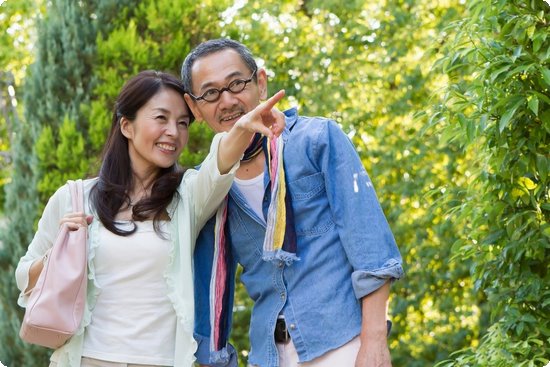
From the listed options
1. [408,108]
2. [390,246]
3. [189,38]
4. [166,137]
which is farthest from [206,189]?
[408,108]

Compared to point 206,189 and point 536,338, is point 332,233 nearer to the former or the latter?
point 206,189

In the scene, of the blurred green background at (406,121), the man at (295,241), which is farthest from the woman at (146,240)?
the blurred green background at (406,121)

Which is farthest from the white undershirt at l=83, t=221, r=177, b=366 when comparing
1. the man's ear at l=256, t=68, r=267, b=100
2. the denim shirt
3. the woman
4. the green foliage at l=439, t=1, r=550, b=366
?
the green foliage at l=439, t=1, r=550, b=366

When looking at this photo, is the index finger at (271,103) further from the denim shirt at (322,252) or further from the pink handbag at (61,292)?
the pink handbag at (61,292)

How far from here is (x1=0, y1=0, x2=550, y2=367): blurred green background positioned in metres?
3.93

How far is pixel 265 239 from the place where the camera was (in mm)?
3188

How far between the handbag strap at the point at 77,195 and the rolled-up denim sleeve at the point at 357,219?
88 centimetres

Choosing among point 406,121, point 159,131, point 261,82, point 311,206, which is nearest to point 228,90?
point 261,82

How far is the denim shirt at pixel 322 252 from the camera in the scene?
3117 millimetres

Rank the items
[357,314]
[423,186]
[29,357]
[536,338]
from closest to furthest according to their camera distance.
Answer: [357,314], [536,338], [29,357], [423,186]

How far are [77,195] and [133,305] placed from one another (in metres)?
0.45

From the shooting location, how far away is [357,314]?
3.13 m

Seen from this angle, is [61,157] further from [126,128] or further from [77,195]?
[77,195]

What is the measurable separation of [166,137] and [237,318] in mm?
3906
